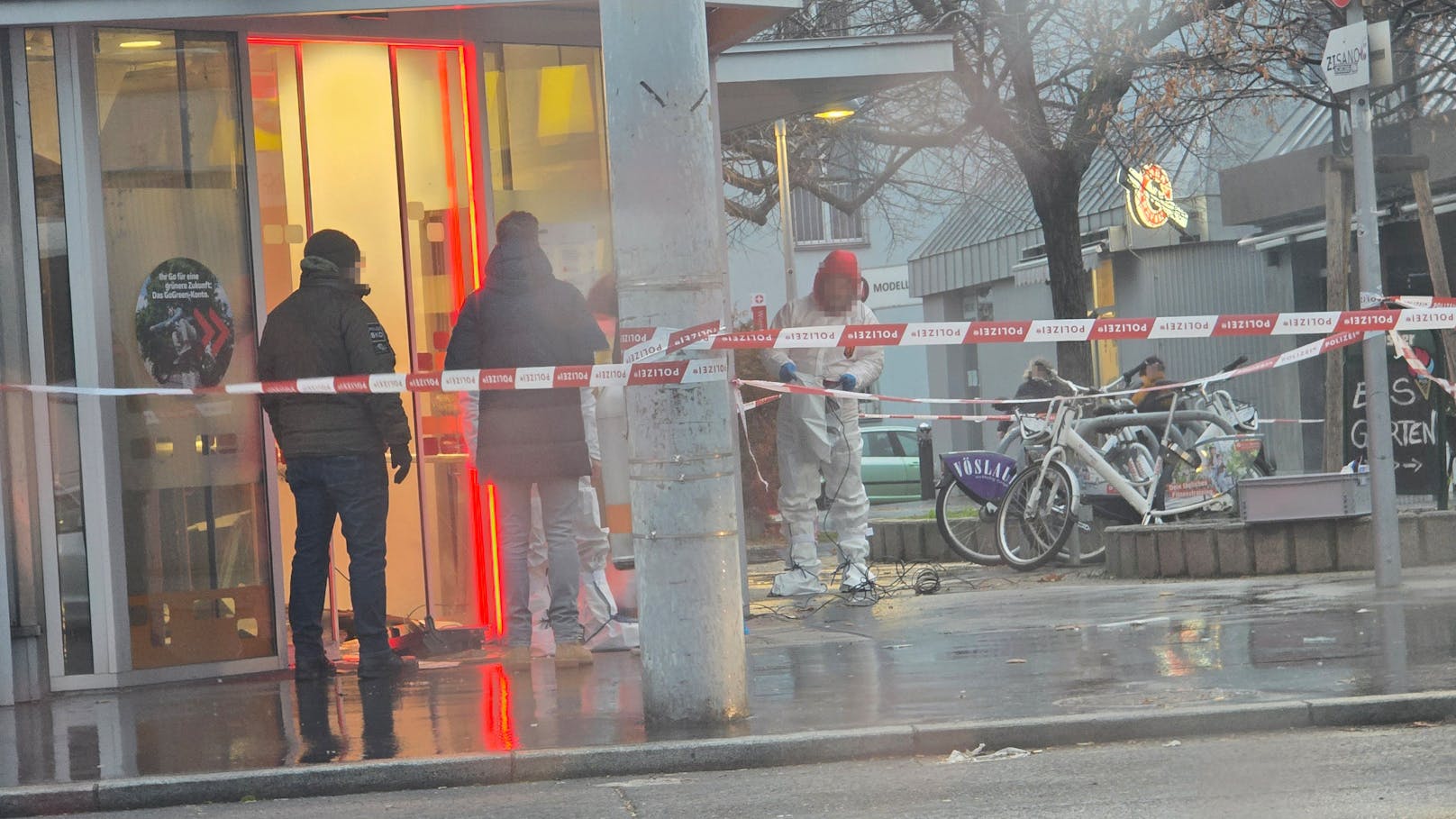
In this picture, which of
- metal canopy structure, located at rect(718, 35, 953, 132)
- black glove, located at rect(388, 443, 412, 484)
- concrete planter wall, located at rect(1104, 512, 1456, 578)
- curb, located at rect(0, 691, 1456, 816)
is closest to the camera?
curb, located at rect(0, 691, 1456, 816)

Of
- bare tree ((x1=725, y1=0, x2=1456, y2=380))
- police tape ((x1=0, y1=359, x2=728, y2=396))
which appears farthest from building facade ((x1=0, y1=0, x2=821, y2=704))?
bare tree ((x1=725, y1=0, x2=1456, y2=380))

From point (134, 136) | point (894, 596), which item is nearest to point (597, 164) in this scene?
point (134, 136)

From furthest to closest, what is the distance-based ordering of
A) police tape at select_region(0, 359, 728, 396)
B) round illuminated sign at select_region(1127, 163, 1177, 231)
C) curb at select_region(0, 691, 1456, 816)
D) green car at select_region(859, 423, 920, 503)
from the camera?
green car at select_region(859, 423, 920, 503), round illuminated sign at select_region(1127, 163, 1177, 231), police tape at select_region(0, 359, 728, 396), curb at select_region(0, 691, 1456, 816)

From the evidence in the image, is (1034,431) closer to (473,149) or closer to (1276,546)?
(1276,546)

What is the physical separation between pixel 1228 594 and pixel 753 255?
34924 millimetres

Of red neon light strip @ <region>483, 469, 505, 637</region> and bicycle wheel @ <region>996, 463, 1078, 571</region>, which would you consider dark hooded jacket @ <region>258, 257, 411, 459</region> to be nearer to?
red neon light strip @ <region>483, 469, 505, 637</region>

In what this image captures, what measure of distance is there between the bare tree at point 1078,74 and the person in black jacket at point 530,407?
7.29 metres

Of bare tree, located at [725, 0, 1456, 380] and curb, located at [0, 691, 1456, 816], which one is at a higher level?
bare tree, located at [725, 0, 1456, 380]

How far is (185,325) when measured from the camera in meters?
8.82

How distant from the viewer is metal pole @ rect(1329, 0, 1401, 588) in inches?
374

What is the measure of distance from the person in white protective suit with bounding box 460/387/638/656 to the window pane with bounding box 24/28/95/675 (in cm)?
186

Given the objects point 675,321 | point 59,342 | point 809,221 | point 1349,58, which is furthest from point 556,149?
point 809,221

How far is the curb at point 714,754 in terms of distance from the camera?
609cm

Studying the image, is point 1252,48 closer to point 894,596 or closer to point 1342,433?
point 1342,433
